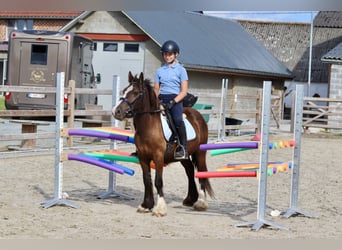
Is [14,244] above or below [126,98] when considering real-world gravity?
below

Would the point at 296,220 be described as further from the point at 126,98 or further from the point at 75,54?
the point at 75,54

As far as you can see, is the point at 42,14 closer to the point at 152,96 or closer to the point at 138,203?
the point at 138,203

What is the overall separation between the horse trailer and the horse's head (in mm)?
10135

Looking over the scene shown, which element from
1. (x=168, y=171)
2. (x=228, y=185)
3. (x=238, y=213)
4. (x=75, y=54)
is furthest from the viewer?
(x=75, y=54)

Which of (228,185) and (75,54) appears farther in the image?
(75,54)

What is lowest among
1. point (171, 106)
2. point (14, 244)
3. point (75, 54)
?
point (14, 244)

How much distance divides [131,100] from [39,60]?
435 inches

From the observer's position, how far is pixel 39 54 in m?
17.1

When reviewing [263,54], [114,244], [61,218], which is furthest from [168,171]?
[263,54]

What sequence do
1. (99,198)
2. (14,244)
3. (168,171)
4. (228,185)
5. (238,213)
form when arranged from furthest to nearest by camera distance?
1. (168,171)
2. (228,185)
3. (99,198)
4. (238,213)
5. (14,244)

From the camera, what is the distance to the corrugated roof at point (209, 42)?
25.0 meters

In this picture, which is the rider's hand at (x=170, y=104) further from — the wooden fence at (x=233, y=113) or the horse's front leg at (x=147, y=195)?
the wooden fence at (x=233, y=113)

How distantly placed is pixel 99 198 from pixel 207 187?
151 centimetres

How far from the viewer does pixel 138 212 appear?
688cm
